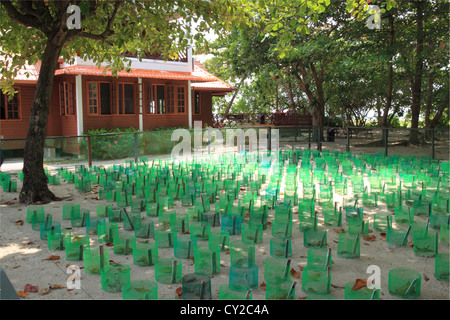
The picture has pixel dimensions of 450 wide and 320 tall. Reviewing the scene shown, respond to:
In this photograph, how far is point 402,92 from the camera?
93.9ft

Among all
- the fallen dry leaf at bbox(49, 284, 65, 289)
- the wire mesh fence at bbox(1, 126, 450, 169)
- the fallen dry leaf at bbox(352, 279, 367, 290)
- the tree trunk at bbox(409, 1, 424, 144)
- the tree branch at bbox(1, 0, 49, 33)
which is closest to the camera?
the fallen dry leaf at bbox(352, 279, 367, 290)

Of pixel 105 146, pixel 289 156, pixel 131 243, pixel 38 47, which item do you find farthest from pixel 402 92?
pixel 131 243

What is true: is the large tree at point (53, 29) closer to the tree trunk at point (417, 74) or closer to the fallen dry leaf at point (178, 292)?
the fallen dry leaf at point (178, 292)

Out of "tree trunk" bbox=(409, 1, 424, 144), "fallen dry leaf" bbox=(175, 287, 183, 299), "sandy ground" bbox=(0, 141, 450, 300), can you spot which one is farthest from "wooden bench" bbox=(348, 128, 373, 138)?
"fallen dry leaf" bbox=(175, 287, 183, 299)

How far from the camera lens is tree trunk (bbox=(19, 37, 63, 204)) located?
25.4ft

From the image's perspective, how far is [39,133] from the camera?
792 centimetres

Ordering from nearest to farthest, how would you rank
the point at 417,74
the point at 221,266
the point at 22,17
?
the point at 221,266 < the point at 22,17 < the point at 417,74

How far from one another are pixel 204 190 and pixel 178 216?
2.39 meters

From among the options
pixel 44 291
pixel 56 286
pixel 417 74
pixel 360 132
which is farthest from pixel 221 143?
pixel 44 291

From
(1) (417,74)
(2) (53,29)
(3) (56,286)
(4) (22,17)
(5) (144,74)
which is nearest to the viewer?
(3) (56,286)

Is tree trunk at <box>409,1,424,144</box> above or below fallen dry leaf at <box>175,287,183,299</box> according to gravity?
above

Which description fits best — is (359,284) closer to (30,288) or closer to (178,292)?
(178,292)

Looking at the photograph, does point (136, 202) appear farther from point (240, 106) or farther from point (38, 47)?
point (240, 106)

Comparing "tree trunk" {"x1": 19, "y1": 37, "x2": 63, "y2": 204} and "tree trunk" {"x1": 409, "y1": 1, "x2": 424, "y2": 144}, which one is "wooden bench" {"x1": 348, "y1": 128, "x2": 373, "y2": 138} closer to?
"tree trunk" {"x1": 409, "y1": 1, "x2": 424, "y2": 144}
